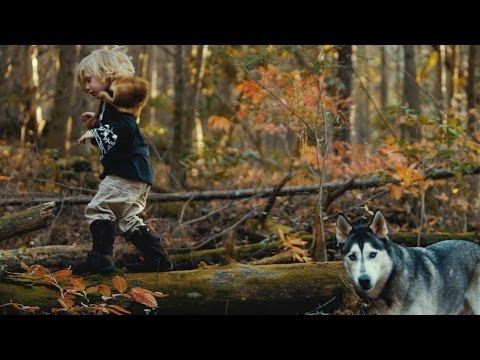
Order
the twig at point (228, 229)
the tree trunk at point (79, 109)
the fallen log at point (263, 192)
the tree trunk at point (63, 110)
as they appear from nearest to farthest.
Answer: the twig at point (228, 229) < the fallen log at point (263, 192) < the tree trunk at point (79, 109) < the tree trunk at point (63, 110)

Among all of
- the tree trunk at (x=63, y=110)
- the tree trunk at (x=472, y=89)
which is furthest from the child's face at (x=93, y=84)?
the tree trunk at (x=472, y=89)

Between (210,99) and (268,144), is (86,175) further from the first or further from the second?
(268,144)

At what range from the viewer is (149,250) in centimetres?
522

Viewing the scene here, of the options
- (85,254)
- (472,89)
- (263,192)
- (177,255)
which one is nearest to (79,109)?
(263,192)

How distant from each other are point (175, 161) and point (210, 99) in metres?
4.00

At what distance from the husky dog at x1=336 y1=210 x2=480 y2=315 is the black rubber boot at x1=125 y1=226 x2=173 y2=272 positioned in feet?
5.13

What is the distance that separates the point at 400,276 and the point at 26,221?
292 centimetres

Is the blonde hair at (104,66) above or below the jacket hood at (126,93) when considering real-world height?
above

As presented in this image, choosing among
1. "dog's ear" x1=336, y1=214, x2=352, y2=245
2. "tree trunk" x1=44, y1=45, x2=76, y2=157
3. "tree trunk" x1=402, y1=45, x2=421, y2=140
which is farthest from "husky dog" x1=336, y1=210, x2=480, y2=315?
"tree trunk" x1=44, y1=45, x2=76, y2=157

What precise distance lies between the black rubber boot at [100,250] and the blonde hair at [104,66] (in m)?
1.14

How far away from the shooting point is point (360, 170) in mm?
8461

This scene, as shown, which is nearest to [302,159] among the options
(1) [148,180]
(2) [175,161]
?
(2) [175,161]

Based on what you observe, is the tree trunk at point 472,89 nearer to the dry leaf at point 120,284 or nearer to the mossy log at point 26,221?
the dry leaf at point 120,284

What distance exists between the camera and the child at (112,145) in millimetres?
4977
